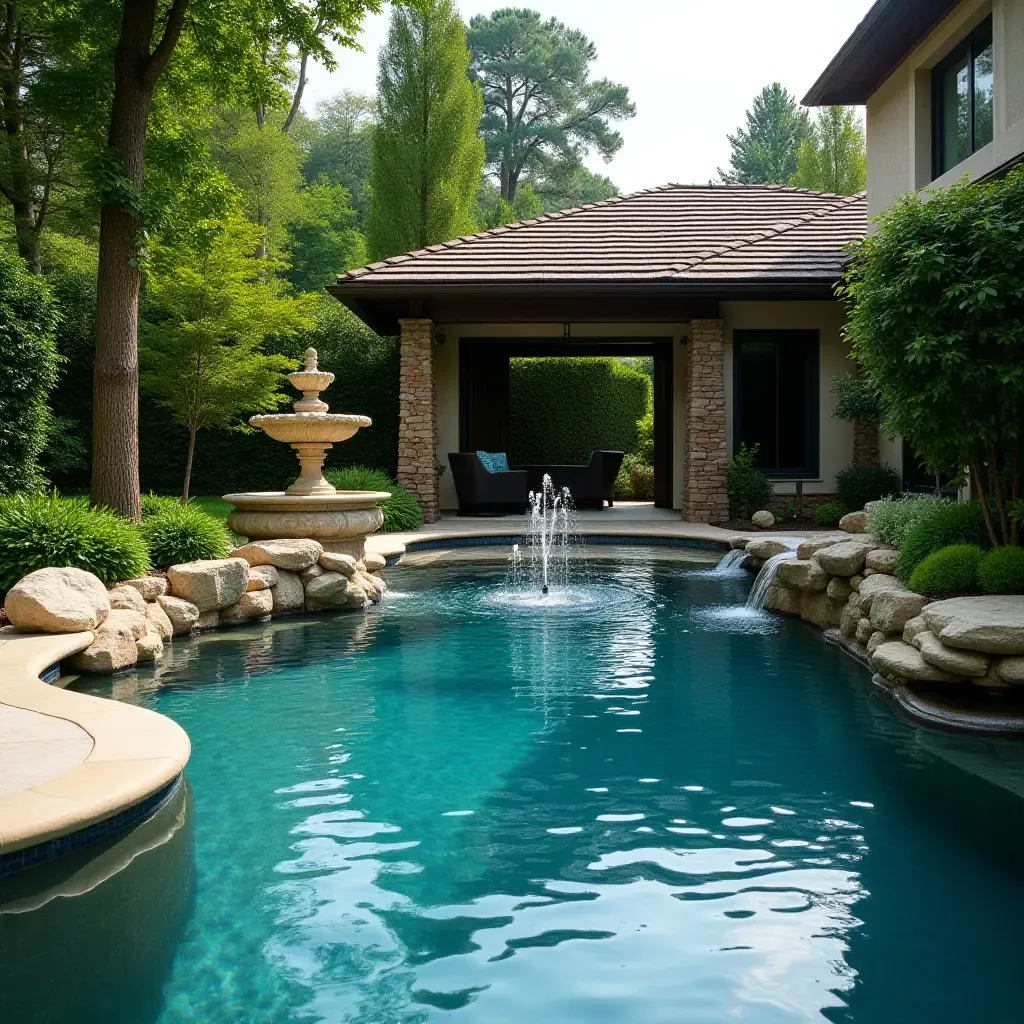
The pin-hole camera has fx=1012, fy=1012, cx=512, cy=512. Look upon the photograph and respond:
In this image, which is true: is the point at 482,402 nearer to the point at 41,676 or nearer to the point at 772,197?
the point at 772,197

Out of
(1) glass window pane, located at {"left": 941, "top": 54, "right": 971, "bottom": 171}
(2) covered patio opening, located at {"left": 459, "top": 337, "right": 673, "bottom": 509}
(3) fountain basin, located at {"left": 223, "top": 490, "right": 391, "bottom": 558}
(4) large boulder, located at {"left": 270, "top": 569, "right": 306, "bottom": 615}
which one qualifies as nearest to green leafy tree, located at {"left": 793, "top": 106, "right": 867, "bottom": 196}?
(2) covered patio opening, located at {"left": 459, "top": 337, "right": 673, "bottom": 509}

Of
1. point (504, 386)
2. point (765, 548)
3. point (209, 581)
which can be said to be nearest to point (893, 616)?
point (765, 548)

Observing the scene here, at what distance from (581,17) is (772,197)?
60.3 feet

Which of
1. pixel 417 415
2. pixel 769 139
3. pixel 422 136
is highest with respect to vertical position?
pixel 769 139

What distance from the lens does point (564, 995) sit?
8.56ft

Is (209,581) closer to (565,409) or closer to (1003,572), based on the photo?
(1003,572)

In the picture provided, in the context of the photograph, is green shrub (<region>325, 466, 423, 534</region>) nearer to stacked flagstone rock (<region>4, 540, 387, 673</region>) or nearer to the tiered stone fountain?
the tiered stone fountain

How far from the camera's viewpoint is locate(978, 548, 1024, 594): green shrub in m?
5.83

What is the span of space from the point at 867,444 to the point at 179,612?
1029 centimetres

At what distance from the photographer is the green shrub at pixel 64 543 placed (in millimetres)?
6879

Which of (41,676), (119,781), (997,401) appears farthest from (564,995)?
(997,401)

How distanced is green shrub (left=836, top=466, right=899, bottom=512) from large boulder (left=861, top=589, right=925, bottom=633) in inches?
279

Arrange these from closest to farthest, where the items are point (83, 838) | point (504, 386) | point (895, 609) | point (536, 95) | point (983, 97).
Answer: point (83, 838) < point (895, 609) < point (983, 97) < point (504, 386) < point (536, 95)

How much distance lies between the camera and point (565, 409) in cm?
1973
